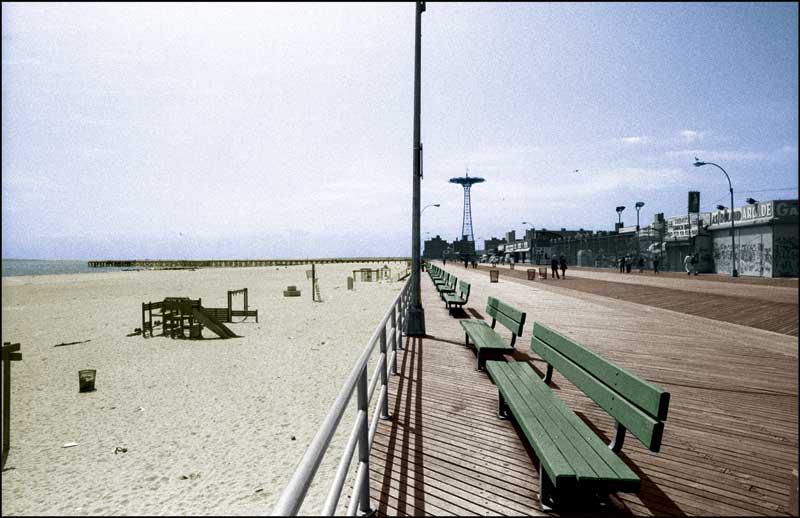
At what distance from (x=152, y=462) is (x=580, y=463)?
16.9 feet

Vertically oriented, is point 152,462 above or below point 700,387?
below

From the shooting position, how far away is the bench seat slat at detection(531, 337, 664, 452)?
2654 millimetres

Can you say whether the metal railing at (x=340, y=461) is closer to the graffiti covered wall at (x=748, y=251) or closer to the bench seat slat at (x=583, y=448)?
the bench seat slat at (x=583, y=448)

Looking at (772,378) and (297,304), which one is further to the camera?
(297,304)

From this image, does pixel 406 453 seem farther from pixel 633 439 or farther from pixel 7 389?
pixel 7 389

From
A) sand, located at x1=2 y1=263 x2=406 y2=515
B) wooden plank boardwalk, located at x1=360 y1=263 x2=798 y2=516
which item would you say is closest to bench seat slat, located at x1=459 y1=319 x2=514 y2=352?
wooden plank boardwalk, located at x1=360 y1=263 x2=798 y2=516

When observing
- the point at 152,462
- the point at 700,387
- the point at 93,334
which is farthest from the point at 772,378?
the point at 93,334

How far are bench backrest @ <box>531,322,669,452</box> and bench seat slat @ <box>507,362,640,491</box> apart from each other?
0.24 meters

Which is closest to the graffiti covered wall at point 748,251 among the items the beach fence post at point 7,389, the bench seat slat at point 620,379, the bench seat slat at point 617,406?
the bench seat slat at point 620,379

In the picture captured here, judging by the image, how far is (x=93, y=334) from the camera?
13984 mm

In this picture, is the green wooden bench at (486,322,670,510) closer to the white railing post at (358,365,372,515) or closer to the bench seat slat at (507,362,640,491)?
the bench seat slat at (507,362,640,491)

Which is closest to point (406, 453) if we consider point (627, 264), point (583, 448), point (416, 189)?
point (583, 448)

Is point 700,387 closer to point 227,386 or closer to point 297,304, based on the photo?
point 227,386

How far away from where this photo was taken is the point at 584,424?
11.1 ft
